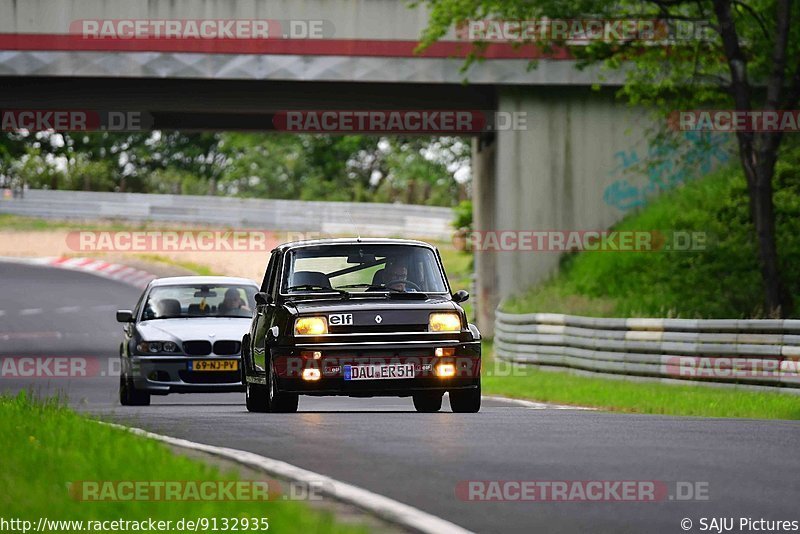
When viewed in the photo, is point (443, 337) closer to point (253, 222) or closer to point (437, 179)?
point (253, 222)

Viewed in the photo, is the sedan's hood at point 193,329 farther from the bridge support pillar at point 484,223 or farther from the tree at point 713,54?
the bridge support pillar at point 484,223

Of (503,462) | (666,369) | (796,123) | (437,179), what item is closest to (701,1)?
(796,123)

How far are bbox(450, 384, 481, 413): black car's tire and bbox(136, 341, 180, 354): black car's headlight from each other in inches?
200

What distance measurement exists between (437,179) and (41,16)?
1946 inches

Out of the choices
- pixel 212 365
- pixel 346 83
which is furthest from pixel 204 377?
pixel 346 83

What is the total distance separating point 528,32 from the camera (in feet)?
91.1

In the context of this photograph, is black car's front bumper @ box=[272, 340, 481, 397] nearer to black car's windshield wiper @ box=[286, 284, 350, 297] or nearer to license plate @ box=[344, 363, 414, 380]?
license plate @ box=[344, 363, 414, 380]

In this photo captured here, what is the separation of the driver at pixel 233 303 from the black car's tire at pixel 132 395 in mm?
1543

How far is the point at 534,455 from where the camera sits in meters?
9.51

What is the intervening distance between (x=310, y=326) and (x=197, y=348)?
5.05m

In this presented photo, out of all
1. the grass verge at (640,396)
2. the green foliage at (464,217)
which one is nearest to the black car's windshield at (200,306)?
the grass verge at (640,396)

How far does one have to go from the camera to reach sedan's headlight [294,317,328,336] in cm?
1386

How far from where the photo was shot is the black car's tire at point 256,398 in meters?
15.1

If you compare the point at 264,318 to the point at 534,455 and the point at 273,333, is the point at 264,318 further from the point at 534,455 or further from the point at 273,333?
the point at 534,455
